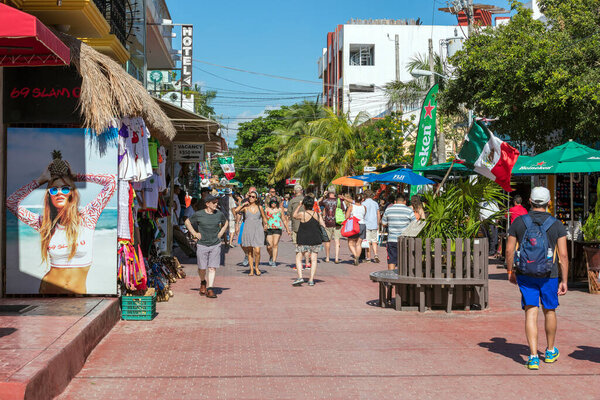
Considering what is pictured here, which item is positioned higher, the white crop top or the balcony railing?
the balcony railing

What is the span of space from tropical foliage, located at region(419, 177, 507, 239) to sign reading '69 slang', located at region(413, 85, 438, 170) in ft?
39.7

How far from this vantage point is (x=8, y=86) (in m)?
9.12

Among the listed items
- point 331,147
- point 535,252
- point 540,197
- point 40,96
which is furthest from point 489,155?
point 331,147

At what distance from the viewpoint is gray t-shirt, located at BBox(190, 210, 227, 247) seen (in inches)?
456

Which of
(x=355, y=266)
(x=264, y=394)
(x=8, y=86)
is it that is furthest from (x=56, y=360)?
(x=355, y=266)

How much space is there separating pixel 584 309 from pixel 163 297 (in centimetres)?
647

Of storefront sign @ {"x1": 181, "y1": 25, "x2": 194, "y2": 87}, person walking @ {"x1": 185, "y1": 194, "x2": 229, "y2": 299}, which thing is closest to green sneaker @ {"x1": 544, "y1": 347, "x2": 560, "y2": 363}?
person walking @ {"x1": 185, "y1": 194, "x2": 229, "y2": 299}

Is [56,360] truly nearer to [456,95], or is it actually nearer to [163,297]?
[163,297]

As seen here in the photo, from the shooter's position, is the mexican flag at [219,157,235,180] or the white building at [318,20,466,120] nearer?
the mexican flag at [219,157,235,180]

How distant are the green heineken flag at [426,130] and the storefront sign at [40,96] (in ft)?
50.0

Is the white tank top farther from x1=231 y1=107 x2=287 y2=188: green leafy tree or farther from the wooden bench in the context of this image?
x1=231 y1=107 x2=287 y2=188: green leafy tree

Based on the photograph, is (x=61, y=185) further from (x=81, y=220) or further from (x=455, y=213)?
(x=455, y=213)

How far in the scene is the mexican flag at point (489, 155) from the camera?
10.8 m

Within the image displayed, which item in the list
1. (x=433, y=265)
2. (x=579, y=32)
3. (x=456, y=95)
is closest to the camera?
(x=433, y=265)
